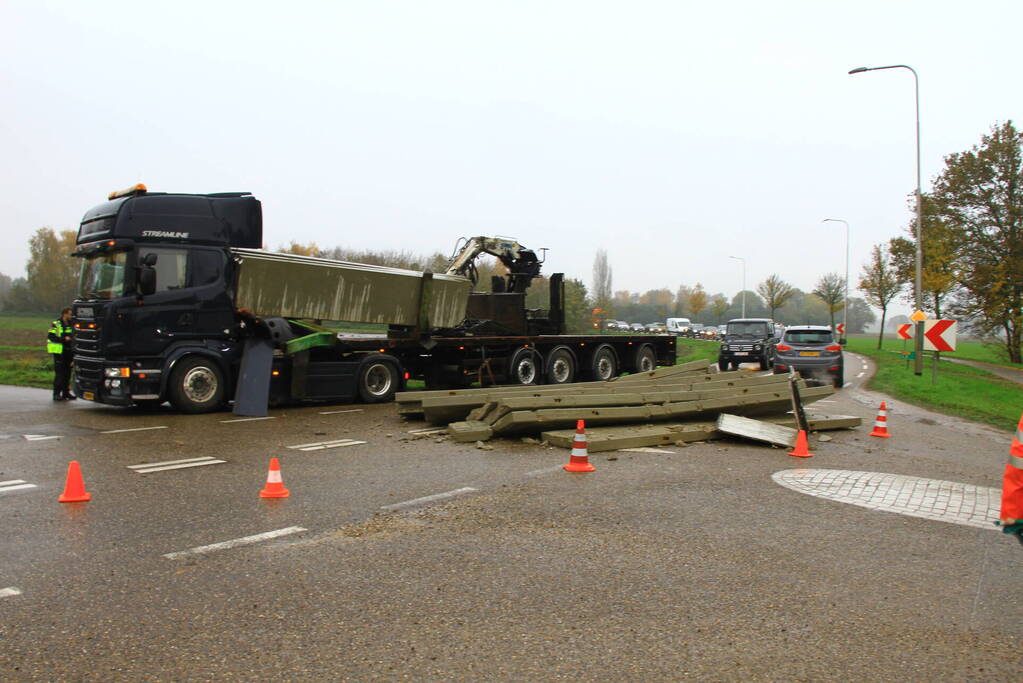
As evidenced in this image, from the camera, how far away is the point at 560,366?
19.7 metres

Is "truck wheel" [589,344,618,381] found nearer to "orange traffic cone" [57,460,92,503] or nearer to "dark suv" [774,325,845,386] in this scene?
"dark suv" [774,325,845,386]

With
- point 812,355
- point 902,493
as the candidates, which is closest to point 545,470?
point 902,493

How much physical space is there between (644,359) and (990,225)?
92.8 feet

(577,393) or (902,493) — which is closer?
(902,493)

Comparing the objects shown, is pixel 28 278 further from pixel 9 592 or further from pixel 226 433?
pixel 9 592

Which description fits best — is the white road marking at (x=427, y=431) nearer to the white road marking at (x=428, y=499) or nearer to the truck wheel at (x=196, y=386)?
the white road marking at (x=428, y=499)

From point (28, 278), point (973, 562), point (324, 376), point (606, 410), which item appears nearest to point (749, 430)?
point (606, 410)

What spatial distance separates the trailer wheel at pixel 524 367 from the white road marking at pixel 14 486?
1162 centimetres

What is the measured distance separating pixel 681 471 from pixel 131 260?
9.56 meters

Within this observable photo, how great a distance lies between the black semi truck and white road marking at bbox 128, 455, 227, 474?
4272mm

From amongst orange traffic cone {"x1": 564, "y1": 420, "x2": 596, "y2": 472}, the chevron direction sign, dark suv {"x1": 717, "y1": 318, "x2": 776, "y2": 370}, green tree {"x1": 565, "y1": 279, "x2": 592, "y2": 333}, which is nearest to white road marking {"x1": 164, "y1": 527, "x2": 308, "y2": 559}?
orange traffic cone {"x1": 564, "y1": 420, "x2": 596, "y2": 472}

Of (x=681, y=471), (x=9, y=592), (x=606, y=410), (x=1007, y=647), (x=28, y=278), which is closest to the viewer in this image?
(x=1007, y=647)

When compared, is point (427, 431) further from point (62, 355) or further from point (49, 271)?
point (49, 271)

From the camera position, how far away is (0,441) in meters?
10.2
